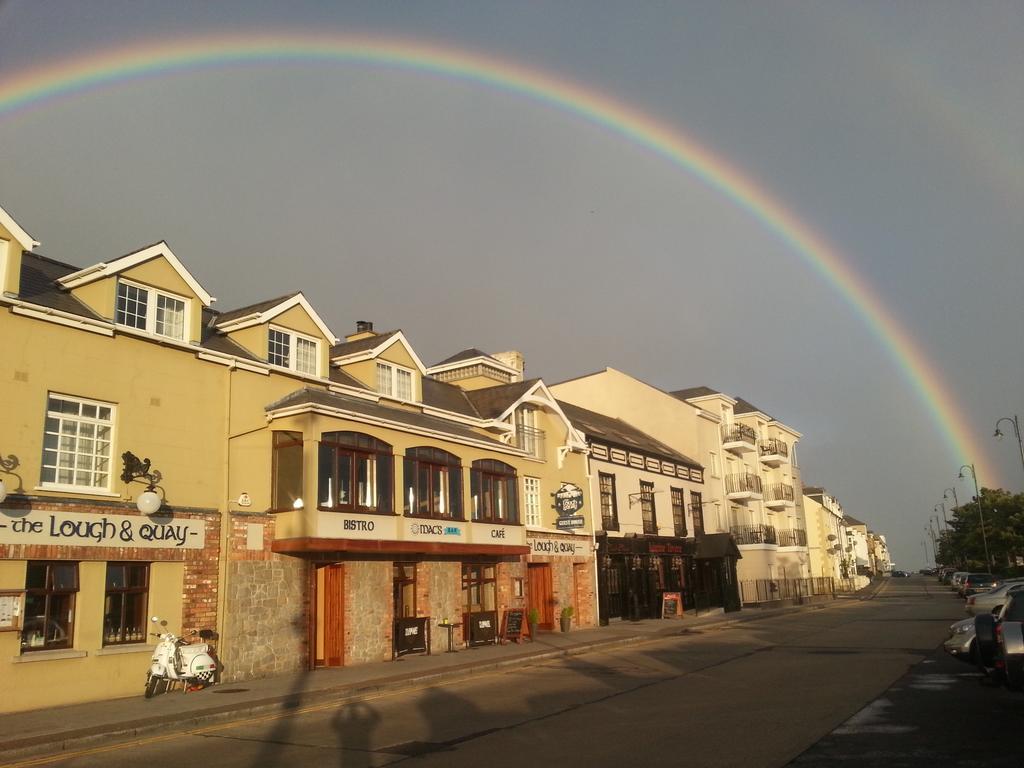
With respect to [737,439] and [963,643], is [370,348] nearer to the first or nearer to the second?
[963,643]

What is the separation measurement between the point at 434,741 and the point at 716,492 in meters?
40.2

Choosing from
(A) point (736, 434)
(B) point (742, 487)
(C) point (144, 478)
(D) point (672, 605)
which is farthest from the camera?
(A) point (736, 434)

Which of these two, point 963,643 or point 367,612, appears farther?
point 367,612

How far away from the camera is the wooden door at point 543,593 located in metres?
31.1

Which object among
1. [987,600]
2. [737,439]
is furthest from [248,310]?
[737,439]

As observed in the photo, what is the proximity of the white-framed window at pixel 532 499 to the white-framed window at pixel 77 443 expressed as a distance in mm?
16404

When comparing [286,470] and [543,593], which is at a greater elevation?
[286,470]

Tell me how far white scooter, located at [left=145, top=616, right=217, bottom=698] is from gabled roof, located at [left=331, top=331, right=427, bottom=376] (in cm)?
991

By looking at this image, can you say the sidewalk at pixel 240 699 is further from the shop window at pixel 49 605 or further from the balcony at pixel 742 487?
the balcony at pixel 742 487

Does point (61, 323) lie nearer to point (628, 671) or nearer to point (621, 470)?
point (628, 671)

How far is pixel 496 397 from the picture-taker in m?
31.4

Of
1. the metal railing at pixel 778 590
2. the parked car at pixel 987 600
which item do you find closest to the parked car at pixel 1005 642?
the parked car at pixel 987 600

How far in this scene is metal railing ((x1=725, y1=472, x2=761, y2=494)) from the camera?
5234 cm

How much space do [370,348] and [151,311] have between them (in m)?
7.36
